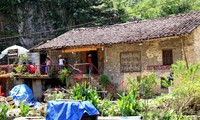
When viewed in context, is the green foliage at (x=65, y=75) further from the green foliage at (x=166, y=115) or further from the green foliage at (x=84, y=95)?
the green foliage at (x=166, y=115)

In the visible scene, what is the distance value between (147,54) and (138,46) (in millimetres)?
822

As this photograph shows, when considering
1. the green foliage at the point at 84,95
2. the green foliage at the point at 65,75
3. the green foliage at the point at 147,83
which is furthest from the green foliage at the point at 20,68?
the green foliage at the point at 147,83

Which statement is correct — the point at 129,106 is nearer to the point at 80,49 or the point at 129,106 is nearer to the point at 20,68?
the point at 80,49

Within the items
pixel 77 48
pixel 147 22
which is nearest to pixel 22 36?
pixel 77 48

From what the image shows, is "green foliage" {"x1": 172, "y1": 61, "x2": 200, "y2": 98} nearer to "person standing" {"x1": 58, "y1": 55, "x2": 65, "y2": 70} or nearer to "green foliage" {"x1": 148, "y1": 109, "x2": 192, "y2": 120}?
"green foliage" {"x1": 148, "y1": 109, "x2": 192, "y2": 120}

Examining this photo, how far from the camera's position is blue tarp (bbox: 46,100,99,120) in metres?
13.6

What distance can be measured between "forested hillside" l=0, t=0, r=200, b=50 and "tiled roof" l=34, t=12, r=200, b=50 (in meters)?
9.46

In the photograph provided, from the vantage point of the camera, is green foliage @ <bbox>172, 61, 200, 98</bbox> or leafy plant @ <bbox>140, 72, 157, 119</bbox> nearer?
green foliage @ <bbox>172, 61, 200, 98</bbox>

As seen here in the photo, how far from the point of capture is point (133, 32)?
2289cm

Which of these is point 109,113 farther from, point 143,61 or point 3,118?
point 143,61

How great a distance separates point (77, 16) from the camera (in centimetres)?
3675

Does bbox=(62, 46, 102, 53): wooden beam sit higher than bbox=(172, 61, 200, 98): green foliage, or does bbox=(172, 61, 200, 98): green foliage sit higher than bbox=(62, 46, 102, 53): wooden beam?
bbox=(62, 46, 102, 53): wooden beam

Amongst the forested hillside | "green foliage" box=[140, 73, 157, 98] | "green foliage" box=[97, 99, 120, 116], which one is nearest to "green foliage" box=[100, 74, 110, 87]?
"green foliage" box=[97, 99, 120, 116]

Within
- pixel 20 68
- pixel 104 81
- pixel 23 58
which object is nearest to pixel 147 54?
pixel 104 81
